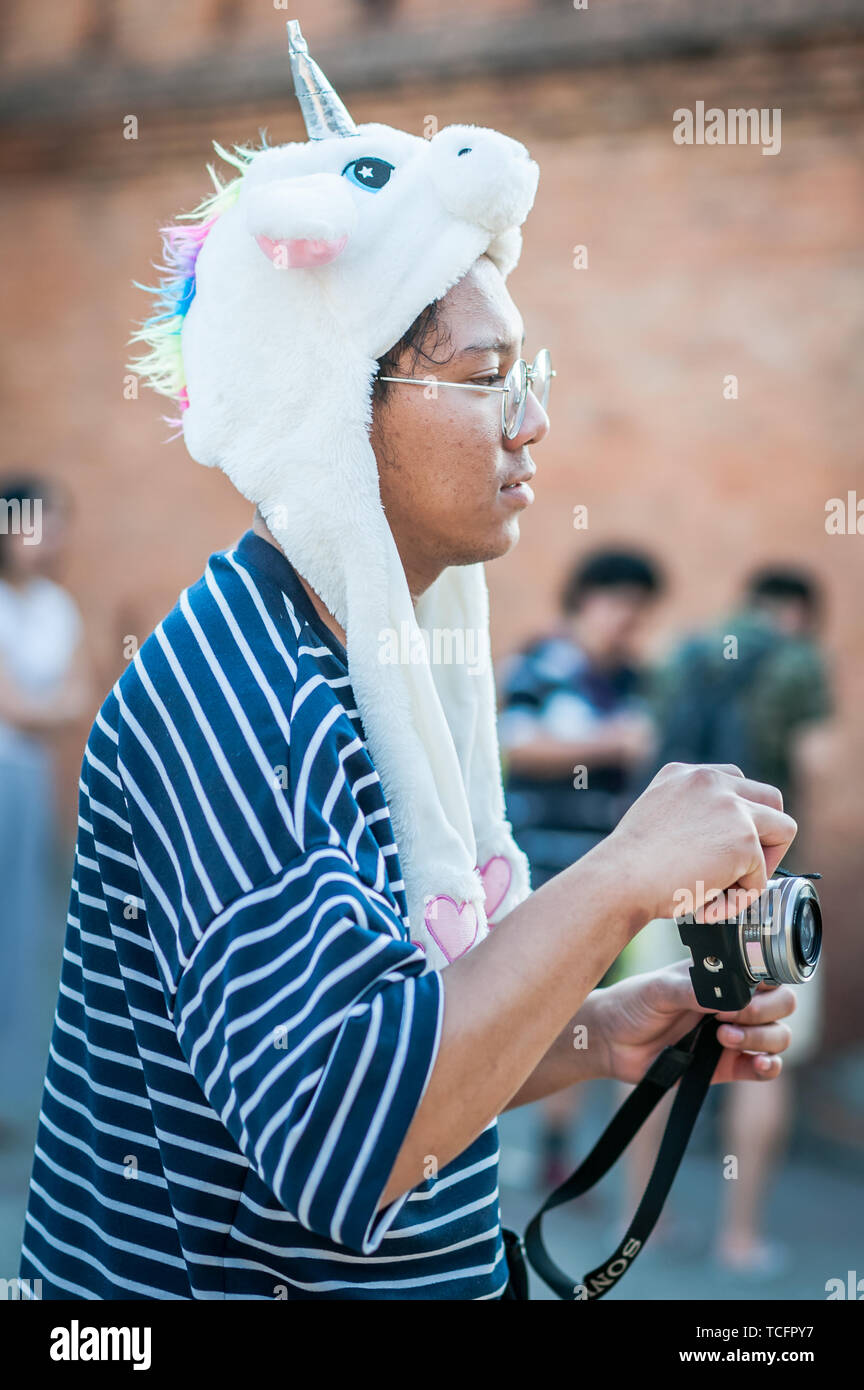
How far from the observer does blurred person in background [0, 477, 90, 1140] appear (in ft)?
18.2

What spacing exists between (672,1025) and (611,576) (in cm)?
387

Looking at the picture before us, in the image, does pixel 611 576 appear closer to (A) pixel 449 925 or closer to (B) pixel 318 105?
(B) pixel 318 105

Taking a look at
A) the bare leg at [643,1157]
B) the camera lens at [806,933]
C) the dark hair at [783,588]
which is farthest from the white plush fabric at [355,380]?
the dark hair at [783,588]

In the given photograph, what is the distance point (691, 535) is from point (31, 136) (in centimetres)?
504

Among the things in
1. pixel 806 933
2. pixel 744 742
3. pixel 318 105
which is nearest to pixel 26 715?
pixel 744 742

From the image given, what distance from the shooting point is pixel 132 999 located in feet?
4.90

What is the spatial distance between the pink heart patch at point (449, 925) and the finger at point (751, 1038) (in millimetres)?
523

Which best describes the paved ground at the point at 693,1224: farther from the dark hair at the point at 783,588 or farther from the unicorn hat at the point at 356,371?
the unicorn hat at the point at 356,371

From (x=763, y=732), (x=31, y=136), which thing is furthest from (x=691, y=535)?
(x=31, y=136)

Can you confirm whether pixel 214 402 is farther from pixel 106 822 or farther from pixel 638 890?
pixel 638 890

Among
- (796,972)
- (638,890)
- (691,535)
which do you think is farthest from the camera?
(691,535)

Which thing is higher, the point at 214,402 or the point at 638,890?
the point at 214,402

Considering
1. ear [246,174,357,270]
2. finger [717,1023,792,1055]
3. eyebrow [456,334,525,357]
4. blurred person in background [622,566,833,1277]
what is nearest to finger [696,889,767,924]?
finger [717,1023,792,1055]

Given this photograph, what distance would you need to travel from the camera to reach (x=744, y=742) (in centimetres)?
481
